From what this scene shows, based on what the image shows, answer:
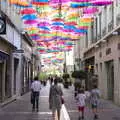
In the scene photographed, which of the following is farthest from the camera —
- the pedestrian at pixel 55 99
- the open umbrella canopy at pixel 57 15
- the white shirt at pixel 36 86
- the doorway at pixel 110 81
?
the doorway at pixel 110 81

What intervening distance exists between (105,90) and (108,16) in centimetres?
562

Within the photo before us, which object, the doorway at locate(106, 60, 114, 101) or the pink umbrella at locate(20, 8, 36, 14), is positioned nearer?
→ the pink umbrella at locate(20, 8, 36, 14)

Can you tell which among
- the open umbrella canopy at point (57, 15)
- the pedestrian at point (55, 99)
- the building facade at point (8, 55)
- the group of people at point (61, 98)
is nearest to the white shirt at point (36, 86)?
the building facade at point (8, 55)

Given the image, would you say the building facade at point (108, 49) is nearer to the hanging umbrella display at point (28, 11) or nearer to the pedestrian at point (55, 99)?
the hanging umbrella display at point (28, 11)

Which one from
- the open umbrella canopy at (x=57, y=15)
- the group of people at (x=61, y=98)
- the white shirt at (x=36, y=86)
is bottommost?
the group of people at (x=61, y=98)

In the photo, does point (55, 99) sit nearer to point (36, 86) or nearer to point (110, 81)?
point (36, 86)

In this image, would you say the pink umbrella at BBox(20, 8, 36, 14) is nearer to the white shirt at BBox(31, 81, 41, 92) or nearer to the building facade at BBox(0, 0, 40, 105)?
the building facade at BBox(0, 0, 40, 105)

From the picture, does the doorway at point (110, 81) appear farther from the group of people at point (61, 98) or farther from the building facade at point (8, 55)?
the group of people at point (61, 98)

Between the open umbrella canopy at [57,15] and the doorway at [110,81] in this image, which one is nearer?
the open umbrella canopy at [57,15]

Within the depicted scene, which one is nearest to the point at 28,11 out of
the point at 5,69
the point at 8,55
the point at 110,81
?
the point at 8,55

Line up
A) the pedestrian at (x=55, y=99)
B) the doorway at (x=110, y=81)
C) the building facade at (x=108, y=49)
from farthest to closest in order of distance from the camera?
1. the doorway at (x=110, y=81)
2. the building facade at (x=108, y=49)
3. the pedestrian at (x=55, y=99)

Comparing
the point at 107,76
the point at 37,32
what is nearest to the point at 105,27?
the point at 107,76

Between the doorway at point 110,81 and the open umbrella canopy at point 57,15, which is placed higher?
the open umbrella canopy at point 57,15

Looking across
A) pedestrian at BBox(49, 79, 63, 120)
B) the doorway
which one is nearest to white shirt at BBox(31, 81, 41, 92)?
pedestrian at BBox(49, 79, 63, 120)
